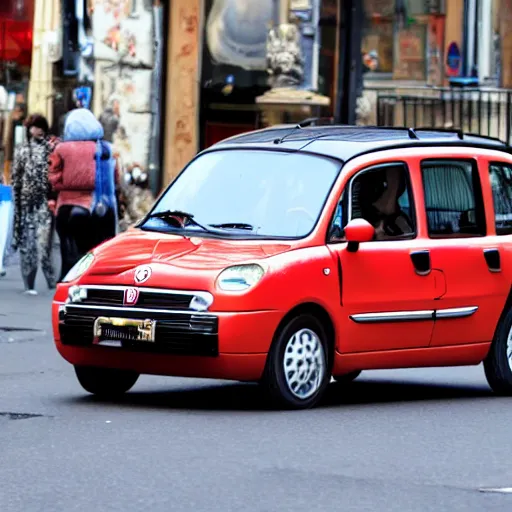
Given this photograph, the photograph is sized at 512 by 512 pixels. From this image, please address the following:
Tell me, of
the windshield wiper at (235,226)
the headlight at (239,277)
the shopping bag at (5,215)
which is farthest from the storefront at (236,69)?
the headlight at (239,277)

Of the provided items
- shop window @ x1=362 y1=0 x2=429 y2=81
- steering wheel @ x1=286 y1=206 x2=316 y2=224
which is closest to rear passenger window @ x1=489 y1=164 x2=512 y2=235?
steering wheel @ x1=286 y1=206 x2=316 y2=224

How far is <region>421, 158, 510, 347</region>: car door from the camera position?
11992 mm

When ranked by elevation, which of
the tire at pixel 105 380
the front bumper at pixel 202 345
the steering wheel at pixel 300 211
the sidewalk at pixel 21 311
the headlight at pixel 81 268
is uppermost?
the steering wheel at pixel 300 211

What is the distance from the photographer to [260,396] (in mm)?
11883

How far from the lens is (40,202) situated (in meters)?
19.7

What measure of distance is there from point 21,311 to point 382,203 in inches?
272

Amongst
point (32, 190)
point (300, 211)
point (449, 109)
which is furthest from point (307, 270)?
point (449, 109)

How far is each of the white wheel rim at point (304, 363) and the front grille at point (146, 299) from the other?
2.11ft

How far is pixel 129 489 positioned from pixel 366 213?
4.02 meters

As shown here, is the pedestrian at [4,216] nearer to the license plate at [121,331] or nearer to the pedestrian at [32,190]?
the pedestrian at [32,190]

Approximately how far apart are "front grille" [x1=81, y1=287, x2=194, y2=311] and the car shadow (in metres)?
0.62

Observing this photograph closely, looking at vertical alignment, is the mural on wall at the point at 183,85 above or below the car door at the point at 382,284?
above

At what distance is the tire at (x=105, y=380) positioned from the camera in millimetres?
11633

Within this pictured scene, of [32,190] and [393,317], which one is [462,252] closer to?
[393,317]
